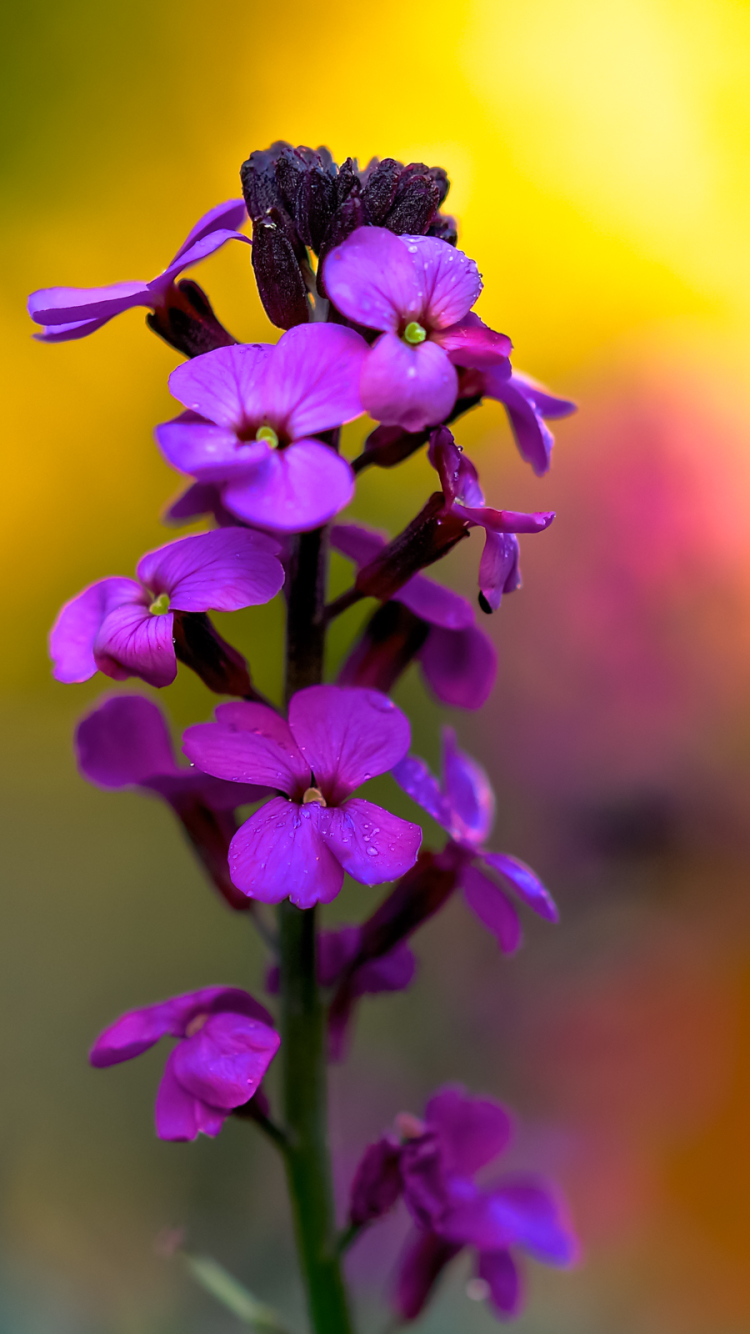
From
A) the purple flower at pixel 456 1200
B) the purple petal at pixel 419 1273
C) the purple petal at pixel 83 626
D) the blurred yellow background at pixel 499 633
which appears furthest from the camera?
the blurred yellow background at pixel 499 633

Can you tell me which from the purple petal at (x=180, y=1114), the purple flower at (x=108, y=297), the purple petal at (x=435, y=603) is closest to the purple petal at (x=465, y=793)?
the purple petal at (x=435, y=603)

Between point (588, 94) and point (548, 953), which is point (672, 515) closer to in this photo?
point (548, 953)

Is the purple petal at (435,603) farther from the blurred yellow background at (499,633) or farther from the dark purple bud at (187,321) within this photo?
the blurred yellow background at (499,633)

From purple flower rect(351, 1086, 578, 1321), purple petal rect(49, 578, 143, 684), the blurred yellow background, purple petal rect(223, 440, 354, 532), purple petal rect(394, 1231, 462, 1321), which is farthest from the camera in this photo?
the blurred yellow background

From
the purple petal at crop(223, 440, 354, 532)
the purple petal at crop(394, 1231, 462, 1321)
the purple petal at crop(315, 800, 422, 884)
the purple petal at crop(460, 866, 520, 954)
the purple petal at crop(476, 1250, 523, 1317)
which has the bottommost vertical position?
Answer: the purple petal at crop(394, 1231, 462, 1321)

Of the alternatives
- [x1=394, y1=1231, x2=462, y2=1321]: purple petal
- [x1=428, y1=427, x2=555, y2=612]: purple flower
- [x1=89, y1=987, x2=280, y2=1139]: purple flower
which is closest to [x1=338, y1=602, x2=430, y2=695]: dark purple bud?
[x1=428, y1=427, x2=555, y2=612]: purple flower

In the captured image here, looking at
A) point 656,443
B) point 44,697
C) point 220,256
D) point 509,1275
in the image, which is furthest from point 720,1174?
point 220,256

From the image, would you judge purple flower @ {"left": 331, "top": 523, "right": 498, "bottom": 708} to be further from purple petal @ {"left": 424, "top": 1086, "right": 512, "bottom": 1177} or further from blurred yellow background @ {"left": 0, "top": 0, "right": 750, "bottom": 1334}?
blurred yellow background @ {"left": 0, "top": 0, "right": 750, "bottom": 1334}
